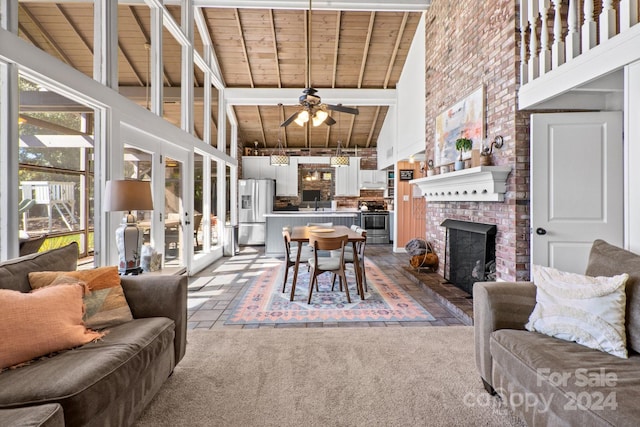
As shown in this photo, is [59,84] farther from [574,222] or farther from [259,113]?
[259,113]

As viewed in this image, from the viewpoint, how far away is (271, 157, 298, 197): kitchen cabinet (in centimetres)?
928

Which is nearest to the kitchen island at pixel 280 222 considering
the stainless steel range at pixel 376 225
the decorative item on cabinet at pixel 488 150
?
the stainless steel range at pixel 376 225

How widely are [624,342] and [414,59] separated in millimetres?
5750

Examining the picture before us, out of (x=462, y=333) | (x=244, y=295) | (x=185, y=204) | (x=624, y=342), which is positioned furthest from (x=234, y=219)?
(x=624, y=342)

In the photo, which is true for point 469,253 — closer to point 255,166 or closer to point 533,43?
point 533,43

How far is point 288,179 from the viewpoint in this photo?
30.5ft

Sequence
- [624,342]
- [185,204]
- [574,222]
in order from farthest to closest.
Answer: [185,204] < [574,222] < [624,342]

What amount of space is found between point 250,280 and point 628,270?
412cm

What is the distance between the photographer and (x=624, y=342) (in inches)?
59.1

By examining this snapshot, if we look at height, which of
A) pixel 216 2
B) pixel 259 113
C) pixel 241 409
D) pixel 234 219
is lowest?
pixel 241 409

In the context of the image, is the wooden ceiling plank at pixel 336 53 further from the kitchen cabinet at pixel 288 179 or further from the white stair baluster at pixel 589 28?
the white stair baluster at pixel 589 28

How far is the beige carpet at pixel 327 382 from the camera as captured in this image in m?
1.69

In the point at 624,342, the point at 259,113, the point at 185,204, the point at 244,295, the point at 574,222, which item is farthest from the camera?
the point at 259,113

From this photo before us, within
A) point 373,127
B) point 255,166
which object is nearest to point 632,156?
A: point 373,127
